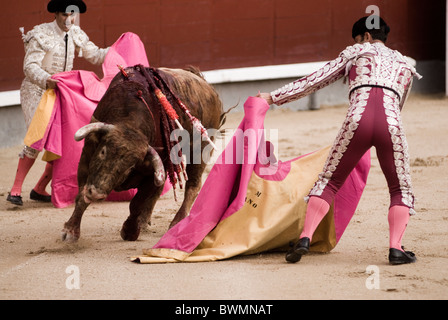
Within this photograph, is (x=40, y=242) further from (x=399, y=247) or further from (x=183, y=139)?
(x=399, y=247)

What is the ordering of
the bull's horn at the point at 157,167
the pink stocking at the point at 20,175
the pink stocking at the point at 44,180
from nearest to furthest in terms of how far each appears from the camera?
the bull's horn at the point at 157,167 → the pink stocking at the point at 20,175 → the pink stocking at the point at 44,180

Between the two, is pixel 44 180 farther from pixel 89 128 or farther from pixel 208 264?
pixel 208 264

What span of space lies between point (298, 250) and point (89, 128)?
1.07m

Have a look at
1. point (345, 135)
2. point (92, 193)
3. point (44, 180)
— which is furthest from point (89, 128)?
point (44, 180)

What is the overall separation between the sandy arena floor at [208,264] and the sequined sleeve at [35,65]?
759mm

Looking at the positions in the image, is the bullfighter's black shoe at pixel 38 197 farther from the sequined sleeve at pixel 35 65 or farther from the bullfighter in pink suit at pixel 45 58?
the sequined sleeve at pixel 35 65

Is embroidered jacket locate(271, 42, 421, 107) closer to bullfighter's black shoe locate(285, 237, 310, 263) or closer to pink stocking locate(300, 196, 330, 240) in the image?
pink stocking locate(300, 196, 330, 240)

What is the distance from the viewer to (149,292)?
3.16m

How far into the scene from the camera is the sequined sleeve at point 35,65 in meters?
5.02

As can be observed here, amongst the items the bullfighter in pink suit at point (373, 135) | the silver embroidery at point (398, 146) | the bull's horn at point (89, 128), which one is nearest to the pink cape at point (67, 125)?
the bull's horn at point (89, 128)

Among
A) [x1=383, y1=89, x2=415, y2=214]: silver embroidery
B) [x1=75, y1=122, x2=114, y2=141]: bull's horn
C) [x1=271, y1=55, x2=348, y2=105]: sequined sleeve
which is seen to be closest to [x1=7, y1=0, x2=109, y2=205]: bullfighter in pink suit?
[x1=75, y1=122, x2=114, y2=141]: bull's horn

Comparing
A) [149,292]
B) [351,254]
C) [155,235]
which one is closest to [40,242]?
[155,235]

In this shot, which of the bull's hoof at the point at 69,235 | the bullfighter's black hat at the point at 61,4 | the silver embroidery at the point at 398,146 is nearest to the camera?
the silver embroidery at the point at 398,146

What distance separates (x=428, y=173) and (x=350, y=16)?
3.99 m
